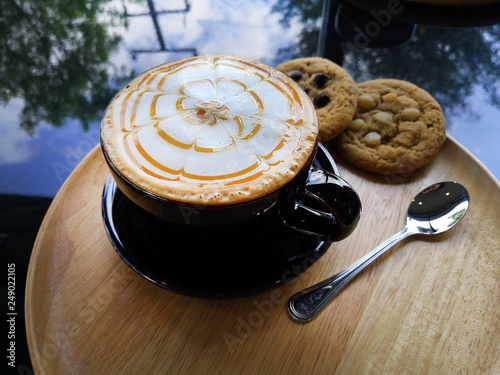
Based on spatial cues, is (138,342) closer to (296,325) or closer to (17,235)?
(296,325)

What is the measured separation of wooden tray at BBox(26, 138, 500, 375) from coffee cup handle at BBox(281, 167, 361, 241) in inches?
5.1

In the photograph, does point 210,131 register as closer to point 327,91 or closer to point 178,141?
point 178,141

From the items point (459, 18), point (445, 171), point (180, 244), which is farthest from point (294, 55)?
point (180, 244)

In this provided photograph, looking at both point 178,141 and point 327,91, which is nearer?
point 178,141

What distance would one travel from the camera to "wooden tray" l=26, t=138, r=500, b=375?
2.13 ft

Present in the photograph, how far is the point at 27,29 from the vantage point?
147 cm

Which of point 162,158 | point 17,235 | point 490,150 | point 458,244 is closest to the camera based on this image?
point 162,158

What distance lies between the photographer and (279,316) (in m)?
0.70

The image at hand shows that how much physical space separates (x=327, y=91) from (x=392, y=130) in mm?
196

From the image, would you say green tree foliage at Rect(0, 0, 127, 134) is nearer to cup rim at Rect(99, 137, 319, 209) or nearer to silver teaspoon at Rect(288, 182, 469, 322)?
cup rim at Rect(99, 137, 319, 209)

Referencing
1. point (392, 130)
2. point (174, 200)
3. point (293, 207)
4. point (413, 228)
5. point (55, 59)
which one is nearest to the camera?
point (174, 200)

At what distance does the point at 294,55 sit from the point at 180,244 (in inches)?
37.0

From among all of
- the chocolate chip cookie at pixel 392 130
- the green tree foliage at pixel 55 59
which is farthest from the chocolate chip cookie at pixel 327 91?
the green tree foliage at pixel 55 59

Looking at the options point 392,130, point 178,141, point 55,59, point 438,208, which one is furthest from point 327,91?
point 55,59
